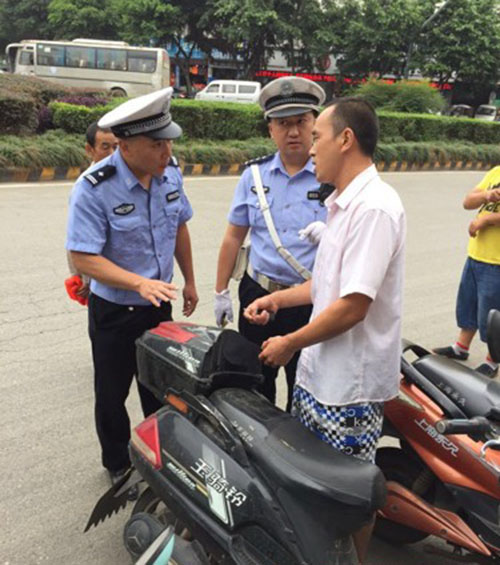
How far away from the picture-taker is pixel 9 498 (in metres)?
2.42

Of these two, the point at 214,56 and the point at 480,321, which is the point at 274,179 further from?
the point at 214,56

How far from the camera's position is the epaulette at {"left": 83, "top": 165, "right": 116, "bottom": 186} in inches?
82.2

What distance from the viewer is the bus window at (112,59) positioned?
22.7 m

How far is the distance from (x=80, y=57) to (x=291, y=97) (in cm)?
2294

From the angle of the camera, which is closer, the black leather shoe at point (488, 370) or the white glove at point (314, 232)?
the white glove at point (314, 232)

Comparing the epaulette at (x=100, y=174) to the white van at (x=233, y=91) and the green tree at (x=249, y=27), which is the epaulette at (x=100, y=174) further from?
the green tree at (x=249, y=27)

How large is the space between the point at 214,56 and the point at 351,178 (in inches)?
1454

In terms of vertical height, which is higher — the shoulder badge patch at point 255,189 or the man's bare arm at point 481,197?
the shoulder badge patch at point 255,189

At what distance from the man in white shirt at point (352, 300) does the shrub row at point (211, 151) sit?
226 inches

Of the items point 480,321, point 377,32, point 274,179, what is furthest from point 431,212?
point 377,32

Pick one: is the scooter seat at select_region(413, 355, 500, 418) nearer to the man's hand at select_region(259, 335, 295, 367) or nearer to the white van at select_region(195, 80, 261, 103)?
the man's hand at select_region(259, 335, 295, 367)

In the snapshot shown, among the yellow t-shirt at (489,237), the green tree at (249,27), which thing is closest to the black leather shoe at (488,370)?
the yellow t-shirt at (489,237)

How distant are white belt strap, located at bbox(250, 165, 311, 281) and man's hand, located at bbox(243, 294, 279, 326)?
35 centimetres

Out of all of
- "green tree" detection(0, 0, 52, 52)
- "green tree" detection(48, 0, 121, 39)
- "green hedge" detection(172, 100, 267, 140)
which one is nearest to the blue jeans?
"green hedge" detection(172, 100, 267, 140)
